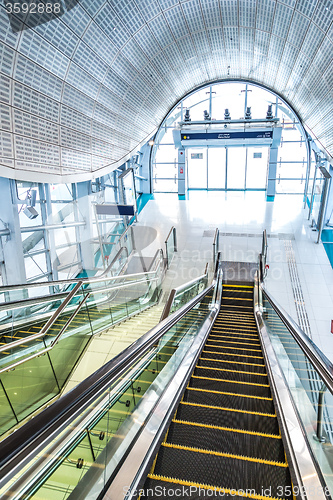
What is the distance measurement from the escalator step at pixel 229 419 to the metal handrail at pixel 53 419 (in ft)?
3.09

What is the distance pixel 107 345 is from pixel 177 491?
3.74 m

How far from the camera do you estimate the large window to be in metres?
19.6

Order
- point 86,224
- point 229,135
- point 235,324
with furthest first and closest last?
point 229,135 < point 86,224 < point 235,324

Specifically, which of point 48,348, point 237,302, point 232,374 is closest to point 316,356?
point 232,374

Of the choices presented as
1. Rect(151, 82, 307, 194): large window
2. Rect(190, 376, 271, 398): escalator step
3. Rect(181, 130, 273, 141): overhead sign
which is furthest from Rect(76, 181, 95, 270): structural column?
Rect(190, 376, 271, 398): escalator step

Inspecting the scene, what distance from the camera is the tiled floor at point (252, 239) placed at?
33.0 ft

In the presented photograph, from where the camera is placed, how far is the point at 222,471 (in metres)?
2.24

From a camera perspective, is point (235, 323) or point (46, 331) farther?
point (235, 323)

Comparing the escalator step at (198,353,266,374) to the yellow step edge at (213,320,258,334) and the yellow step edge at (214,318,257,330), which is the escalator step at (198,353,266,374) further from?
the yellow step edge at (214,318,257,330)

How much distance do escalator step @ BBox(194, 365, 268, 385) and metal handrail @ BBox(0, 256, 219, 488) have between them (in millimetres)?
1799

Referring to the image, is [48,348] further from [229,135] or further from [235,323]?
[229,135]

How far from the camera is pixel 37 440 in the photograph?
4.52 feet

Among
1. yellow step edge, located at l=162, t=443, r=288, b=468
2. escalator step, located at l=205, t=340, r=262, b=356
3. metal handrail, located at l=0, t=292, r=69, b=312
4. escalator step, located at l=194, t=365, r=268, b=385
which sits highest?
metal handrail, located at l=0, t=292, r=69, b=312

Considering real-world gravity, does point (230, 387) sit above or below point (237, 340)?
above
